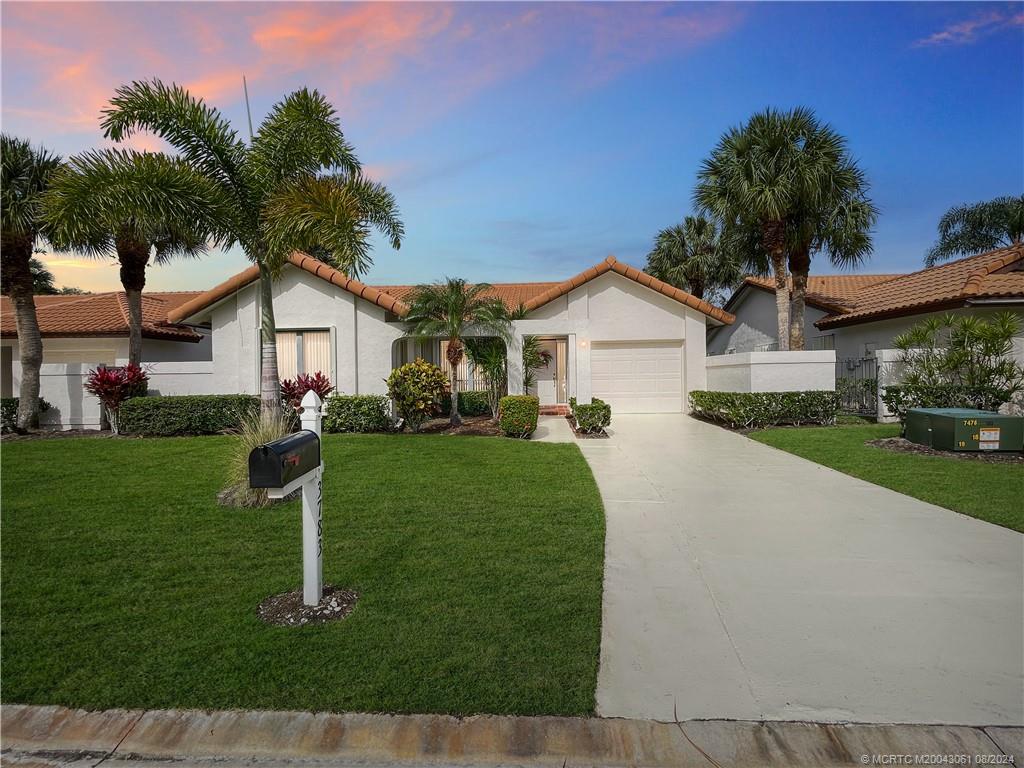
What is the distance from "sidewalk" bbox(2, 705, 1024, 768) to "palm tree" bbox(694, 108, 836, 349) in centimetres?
1526

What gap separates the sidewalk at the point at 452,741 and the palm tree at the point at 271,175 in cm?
670

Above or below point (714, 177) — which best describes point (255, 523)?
below

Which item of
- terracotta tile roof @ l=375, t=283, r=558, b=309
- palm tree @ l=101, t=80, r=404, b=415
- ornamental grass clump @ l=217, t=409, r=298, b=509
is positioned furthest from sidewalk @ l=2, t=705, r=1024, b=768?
terracotta tile roof @ l=375, t=283, r=558, b=309

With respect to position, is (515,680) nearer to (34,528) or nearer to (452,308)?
(34,528)

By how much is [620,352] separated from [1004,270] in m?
10.9

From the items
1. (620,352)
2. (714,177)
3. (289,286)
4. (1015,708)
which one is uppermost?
(714,177)

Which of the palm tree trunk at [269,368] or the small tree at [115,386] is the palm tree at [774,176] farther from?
the small tree at [115,386]

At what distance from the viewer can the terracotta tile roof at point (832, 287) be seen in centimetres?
2017

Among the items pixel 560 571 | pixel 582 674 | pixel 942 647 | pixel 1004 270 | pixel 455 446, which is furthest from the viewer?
pixel 1004 270

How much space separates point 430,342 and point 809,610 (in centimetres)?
1678

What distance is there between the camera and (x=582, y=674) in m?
3.22

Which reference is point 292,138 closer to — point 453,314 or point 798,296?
point 453,314

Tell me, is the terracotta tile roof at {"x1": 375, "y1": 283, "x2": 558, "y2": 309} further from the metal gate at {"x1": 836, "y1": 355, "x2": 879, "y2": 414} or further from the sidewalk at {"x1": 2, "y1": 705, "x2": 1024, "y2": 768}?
the sidewalk at {"x1": 2, "y1": 705, "x2": 1024, "y2": 768}

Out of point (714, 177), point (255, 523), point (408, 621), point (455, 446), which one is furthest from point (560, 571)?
point (714, 177)
